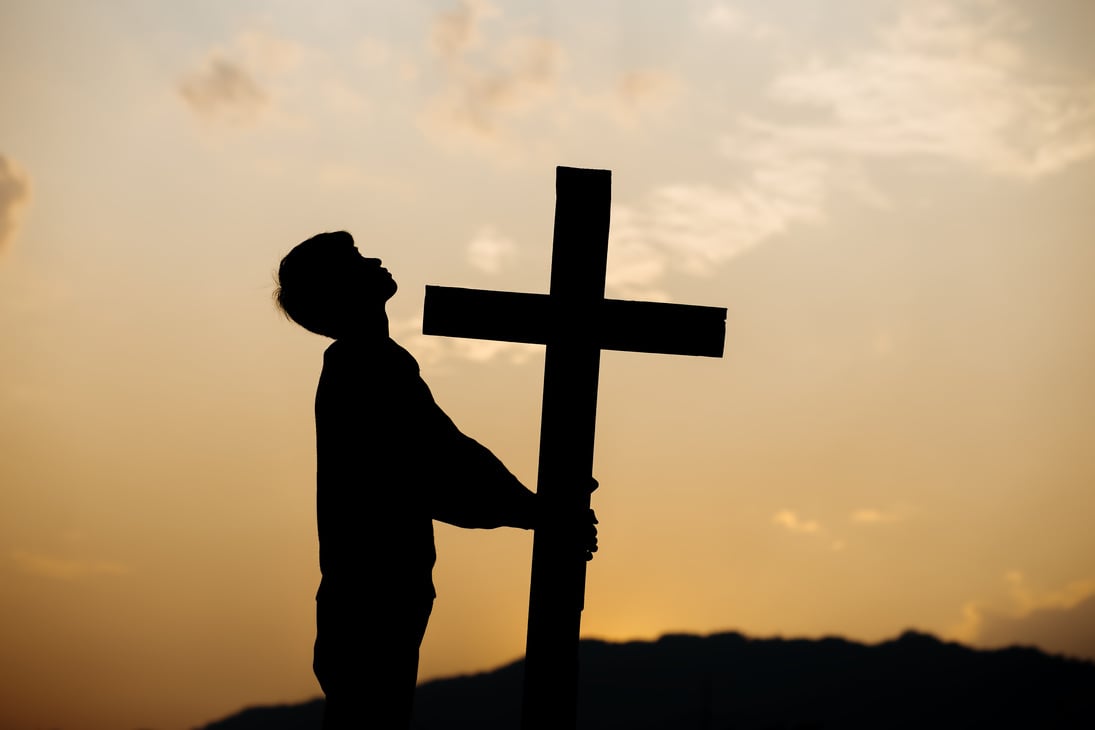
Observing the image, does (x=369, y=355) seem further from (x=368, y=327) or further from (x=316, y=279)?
(x=316, y=279)

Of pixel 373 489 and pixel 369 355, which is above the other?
pixel 369 355

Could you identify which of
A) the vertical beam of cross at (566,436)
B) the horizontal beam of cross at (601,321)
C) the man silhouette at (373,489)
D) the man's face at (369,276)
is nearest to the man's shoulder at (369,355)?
the man silhouette at (373,489)

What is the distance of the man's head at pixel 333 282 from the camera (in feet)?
14.6

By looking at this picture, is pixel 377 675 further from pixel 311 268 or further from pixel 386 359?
pixel 311 268

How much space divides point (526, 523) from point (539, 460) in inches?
10.3

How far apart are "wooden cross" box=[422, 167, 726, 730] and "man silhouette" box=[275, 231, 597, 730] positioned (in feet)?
0.43

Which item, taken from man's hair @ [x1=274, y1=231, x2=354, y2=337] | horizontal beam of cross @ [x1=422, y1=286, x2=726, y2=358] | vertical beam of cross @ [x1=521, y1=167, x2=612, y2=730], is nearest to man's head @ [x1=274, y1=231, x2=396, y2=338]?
man's hair @ [x1=274, y1=231, x2=354, y2=337]

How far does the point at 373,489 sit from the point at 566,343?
3.30ft

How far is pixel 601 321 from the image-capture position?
471 cm

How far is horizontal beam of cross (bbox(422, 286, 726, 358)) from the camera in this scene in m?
4.72

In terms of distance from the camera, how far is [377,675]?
4.19 meters

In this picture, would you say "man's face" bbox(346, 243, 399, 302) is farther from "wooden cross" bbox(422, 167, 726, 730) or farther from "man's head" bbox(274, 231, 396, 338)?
"wooden cross" bbox(422, 167, 726, 730)

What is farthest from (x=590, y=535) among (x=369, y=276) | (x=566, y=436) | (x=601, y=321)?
(x=369, y=276)

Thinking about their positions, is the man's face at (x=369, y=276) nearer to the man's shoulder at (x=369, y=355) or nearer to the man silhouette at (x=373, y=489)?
the man silhouette at (x=373, y=489)
